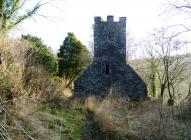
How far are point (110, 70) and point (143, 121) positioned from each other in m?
10.3

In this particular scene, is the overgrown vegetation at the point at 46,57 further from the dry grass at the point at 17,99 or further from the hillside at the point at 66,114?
the dry grass at the point at 17,99

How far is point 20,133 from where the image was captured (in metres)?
15.1

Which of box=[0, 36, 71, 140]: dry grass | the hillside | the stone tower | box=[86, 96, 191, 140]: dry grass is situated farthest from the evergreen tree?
box=[0, 36, 71, 140]: dry grass

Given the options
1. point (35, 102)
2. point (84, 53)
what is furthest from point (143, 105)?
point (84, 53)

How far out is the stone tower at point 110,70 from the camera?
29.9 metres

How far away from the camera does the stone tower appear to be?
29.9 meters

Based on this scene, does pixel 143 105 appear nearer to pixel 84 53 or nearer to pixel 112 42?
pixel 112 42

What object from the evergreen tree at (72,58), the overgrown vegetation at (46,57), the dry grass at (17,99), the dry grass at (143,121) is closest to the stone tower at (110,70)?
the overgrown vegetation at (46,57)

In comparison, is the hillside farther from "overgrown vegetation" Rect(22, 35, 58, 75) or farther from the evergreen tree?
the evergreen tree

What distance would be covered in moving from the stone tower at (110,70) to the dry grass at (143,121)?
20.0 ft

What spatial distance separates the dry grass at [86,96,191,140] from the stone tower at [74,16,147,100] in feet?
20.0

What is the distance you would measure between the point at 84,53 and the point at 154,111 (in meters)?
15.1

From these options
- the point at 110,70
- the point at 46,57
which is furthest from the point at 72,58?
the point at 110,70

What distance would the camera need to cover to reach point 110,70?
30.7 meters
